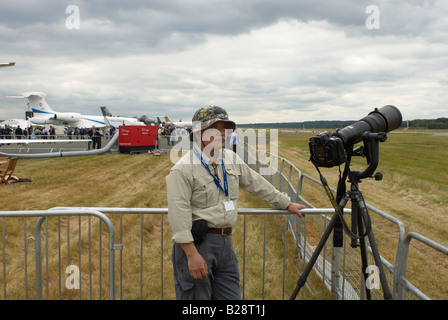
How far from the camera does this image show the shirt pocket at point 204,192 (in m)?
→ 2.45

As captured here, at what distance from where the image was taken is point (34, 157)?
21781 mm

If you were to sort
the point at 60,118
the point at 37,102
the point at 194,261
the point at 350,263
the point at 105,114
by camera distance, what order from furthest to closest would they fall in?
the point at 105,114, the point at 37,102, the point at 60,118, the point at 350,263, the point at 194,261

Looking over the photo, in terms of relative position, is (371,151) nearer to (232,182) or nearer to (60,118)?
(232,182)

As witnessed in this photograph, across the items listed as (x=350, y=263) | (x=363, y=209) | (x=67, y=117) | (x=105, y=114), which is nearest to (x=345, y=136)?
(x=363, y=209)

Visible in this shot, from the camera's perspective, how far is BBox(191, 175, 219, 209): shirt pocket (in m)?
2.45

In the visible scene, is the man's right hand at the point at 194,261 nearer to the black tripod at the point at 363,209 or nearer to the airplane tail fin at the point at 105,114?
the black tripod at the point at 363,209

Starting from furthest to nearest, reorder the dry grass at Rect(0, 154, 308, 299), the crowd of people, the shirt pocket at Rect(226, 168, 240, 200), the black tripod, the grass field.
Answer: the crowd of people → the grass field → the dry grass at Rect(0, 154, 308, 299) → the shirt pocket at Rect(226, 168, 240, 200) → the black tripod

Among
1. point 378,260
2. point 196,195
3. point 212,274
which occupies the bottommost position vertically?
point 212,274

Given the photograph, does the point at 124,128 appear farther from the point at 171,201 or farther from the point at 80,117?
the point at 80,117

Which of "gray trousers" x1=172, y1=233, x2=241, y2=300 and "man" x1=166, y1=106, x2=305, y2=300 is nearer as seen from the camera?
"man" x1=166, y1=106, x2=305, y2=300

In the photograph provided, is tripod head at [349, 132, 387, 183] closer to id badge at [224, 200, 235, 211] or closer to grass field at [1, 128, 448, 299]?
id badge at [224, 200, 235, 211]

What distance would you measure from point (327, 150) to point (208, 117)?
0.87 m

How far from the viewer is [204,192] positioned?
8.05 ft

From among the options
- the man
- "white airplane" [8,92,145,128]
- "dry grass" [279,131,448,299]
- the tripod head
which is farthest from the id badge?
"white airplane" [8,92,145,128]
